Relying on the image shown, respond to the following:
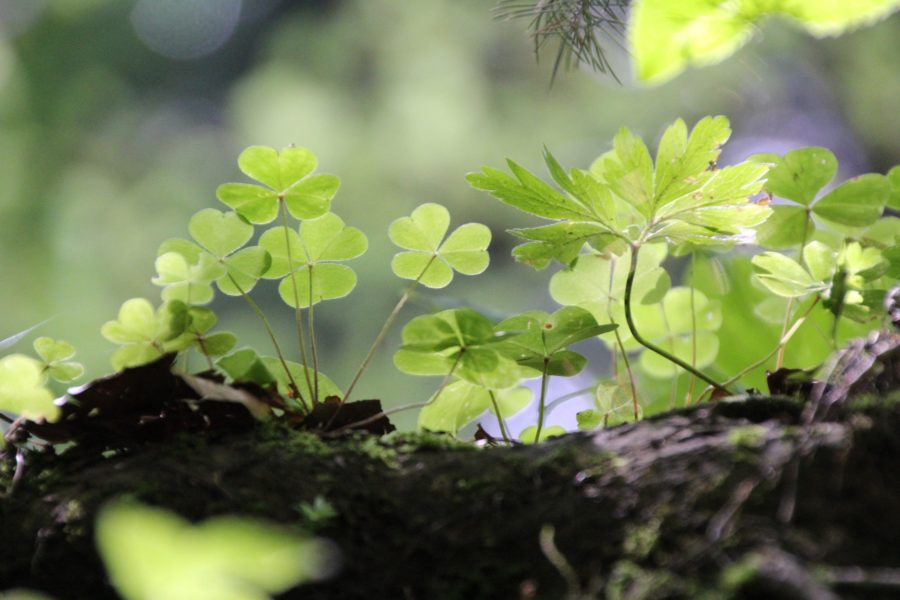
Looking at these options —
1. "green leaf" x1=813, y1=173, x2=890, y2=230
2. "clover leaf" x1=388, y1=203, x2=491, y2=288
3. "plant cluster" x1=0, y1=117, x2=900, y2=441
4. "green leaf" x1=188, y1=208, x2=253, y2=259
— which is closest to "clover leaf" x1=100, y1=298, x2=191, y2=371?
"plant cluster" x1=0, y1=117, x2=900, y2=441

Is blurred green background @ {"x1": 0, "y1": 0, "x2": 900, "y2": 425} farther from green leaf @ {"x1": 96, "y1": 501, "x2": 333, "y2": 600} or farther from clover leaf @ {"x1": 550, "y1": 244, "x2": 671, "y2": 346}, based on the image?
green leaf @ {"x1": 96, "y1": 501, "x2": 333, "y2": 600}

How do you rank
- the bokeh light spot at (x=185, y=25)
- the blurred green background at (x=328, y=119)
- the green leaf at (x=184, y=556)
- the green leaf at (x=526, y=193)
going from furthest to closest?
1. the bokeh light spot at (x=185, y=25)
2. the blurred green background at (x=328, y=119)
3. the green leaf at (x=526, y=193)
4. the green leaf at (x=184, y=556)

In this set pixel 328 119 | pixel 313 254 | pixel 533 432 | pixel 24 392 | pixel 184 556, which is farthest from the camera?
pixel 328 119

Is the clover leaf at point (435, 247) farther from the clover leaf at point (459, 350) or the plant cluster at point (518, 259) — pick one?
the clover leaf at point (459, 350)

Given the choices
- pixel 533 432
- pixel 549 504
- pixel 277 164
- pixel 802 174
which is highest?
pixel 277 164

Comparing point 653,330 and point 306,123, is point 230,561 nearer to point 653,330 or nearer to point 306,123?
point 653,330

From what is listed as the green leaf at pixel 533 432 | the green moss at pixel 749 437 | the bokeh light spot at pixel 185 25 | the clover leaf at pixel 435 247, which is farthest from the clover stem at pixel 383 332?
the bokeh light spot at pixel 185 25

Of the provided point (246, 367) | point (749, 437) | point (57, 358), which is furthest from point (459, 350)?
point (57, 358)

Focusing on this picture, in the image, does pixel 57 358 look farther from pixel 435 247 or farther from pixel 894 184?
pixel 894 184
